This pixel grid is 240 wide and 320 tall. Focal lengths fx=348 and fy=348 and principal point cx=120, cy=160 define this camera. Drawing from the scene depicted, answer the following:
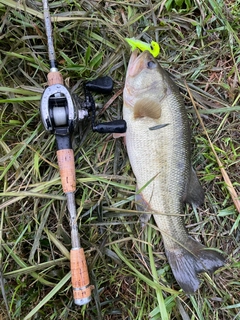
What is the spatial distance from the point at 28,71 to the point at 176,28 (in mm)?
1250

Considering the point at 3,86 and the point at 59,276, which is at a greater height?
the point at 3,86

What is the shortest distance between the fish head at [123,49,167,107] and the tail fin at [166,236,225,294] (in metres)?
1.12

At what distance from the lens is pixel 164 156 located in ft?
8.34

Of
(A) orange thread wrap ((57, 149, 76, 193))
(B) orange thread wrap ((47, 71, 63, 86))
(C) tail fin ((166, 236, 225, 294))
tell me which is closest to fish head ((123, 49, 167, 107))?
(B) orange thread wrap ((47, 71, 63, 86))

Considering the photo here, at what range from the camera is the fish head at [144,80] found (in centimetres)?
254

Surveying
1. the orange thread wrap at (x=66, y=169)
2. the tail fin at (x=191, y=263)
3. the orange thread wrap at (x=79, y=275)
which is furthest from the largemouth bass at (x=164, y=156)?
the orange thread wrap at (x=79, y=275)

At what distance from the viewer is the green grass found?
2.58 meters

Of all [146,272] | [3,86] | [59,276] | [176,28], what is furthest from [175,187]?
[3,86]

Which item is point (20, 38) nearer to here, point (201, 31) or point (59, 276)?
point (201, 31)

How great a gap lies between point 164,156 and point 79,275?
3.33 ft

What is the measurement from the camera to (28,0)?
2643 millimetres

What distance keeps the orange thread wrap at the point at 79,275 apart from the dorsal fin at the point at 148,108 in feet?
3.48

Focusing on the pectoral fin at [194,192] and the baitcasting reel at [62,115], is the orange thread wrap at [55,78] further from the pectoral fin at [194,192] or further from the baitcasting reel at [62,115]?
the pectoral fin at [194,192]

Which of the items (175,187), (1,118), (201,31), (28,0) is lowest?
(175,187)
